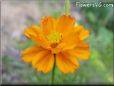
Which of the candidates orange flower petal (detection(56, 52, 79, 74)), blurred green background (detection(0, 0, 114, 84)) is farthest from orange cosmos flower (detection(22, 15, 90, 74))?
blurred green background (detection(0, 0, 114, 84))

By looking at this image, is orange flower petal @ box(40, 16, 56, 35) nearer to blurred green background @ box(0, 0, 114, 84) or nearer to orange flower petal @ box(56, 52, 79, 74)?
orange flower petal @ box(56, 52, 79, 74)

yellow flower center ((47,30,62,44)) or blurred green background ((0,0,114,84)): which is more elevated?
yellow flower center ((47,30,62,44))

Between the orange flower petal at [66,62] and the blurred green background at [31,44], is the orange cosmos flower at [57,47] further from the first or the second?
the blurred green background at [31,44]

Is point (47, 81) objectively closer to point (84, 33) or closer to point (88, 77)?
point (88, 77)

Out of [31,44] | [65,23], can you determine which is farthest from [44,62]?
[31,44]

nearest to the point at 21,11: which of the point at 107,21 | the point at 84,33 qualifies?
the point at 107,21

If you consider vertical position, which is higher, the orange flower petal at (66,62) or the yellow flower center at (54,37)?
the yellow flower center at (54,37)

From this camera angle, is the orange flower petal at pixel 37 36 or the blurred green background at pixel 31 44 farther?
the blurred green background at pixel 31 44

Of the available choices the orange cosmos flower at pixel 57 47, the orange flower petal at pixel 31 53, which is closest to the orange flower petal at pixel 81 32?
the orange cosmos flower at pixel 57 47
